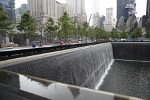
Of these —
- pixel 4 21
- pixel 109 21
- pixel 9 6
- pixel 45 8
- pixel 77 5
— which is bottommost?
pixel 4 21

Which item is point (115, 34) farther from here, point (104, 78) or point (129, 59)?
point (104, 78)

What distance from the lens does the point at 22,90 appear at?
2.75 meters

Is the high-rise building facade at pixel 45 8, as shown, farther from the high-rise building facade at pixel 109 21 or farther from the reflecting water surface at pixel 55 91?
the high-rise building facade at pixel 109 21

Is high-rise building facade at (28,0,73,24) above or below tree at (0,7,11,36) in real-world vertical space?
above

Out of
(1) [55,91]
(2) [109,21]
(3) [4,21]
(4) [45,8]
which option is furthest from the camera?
(2) [109,21]

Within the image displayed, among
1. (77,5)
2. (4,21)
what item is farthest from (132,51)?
(77,5)

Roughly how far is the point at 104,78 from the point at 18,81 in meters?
14.5

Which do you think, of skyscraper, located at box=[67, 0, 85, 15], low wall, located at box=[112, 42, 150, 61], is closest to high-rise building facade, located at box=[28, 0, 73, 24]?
skyscraper, located at box=[67, 0, 85, 15]

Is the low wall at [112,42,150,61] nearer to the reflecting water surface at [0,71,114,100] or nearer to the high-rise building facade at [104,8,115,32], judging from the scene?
the reflecting water surface at [0,71,114,100]

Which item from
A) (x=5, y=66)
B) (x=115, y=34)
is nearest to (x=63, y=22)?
(x=5, y=66)

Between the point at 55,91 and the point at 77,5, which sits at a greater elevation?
the point at 77,5

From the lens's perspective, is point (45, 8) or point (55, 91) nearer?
point (55, 91)

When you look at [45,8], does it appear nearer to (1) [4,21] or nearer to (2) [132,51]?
(1) [4,21]

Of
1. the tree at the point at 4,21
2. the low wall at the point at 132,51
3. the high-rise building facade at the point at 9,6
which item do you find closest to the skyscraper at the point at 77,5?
the high-rise building facade at the point at 9,6
